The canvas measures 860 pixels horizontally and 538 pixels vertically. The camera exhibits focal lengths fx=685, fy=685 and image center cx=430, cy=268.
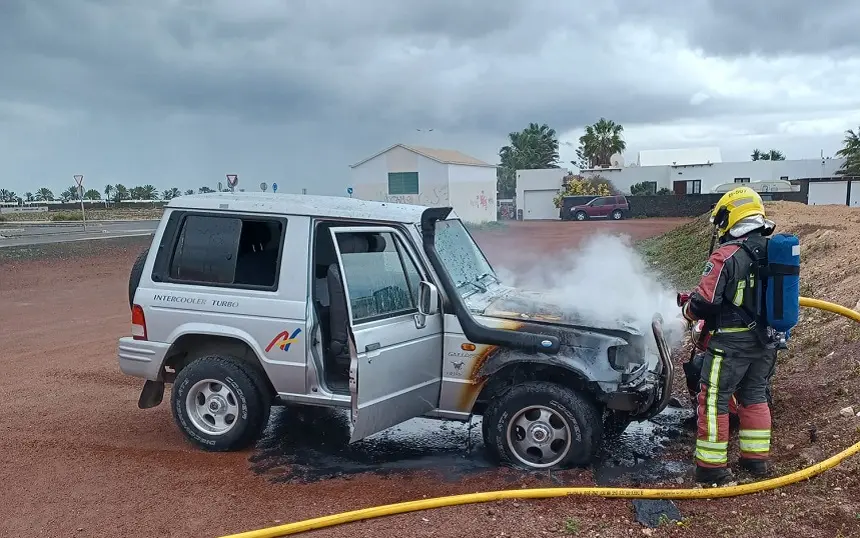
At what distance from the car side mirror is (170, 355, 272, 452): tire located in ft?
5.26

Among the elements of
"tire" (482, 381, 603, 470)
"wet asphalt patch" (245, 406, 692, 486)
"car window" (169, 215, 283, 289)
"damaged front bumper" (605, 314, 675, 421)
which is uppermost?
"car window" (169, 215, 283, 289)

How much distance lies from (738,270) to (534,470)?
6.49 ft

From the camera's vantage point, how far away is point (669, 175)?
163 feet

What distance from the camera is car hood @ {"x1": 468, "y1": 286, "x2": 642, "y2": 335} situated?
4898 mm

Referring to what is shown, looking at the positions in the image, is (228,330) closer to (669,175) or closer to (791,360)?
(791,360)

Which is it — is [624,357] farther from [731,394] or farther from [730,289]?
[730,289]

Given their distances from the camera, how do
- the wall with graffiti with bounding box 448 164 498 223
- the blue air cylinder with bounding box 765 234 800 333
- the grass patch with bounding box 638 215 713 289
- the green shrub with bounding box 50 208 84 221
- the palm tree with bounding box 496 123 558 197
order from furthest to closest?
the palm tree with bounding box 496 123 558 197 < the green shrub with bounding box 50 208 84 221 < the wall with graffiti with bounding box 448 164 498 223 < the grass patch with bounding box 638 215 713 289 < the blue air cylinder with bounding box 765 234 800 333

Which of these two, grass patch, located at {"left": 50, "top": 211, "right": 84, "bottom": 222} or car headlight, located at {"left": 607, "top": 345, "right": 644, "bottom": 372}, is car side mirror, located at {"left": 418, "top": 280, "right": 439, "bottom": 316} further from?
grass patch, located at {"left": 50, "top": 211, "right": 84, "bottom": 222}

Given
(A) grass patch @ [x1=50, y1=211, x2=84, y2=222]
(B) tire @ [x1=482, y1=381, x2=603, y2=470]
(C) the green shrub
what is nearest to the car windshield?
(B) tire @ [x1=482, y1=381, x2=603, y2=470]

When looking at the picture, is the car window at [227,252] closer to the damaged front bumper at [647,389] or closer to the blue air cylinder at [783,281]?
the damaged front bumper at [647,389]

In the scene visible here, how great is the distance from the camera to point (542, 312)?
5172 mm

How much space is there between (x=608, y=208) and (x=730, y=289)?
39.6 metres

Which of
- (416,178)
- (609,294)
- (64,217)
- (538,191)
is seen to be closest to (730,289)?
(609,294)

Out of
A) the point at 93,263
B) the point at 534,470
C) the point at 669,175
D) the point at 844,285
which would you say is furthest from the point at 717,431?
the point at 669,175
